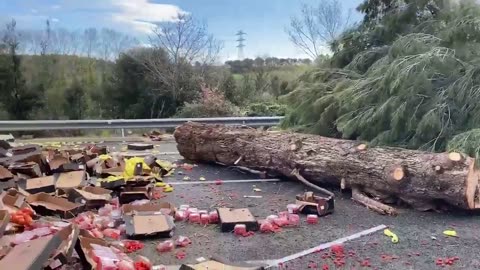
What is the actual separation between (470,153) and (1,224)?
14.7 ft

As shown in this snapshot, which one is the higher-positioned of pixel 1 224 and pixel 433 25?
pixel 433 25

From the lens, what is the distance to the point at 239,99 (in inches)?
675

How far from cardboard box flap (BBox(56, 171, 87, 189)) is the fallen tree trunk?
2345 mm

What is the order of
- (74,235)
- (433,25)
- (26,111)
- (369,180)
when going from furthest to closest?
(26,111), (433,25), (369,180), (74,235)

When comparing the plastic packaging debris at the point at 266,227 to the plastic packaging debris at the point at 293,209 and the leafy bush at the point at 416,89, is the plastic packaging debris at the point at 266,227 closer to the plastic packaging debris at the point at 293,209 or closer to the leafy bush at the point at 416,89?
the plastic packaging debris at the point at 293,209

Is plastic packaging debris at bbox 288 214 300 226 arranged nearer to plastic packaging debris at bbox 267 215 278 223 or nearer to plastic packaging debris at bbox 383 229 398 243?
plastic packaging debris at bbox 267 215 278 223

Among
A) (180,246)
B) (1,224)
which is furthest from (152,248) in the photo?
(1,224)

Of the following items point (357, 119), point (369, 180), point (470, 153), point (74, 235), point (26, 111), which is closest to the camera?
point (74, 235)

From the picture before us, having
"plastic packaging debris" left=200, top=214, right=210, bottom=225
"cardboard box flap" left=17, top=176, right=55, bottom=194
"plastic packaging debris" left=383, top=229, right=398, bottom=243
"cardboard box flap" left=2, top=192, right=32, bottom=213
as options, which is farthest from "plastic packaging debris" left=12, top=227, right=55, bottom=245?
"plastic packaging debris" left=383, top=229, right=398, bottom=243

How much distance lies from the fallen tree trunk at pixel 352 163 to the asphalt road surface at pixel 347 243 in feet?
0.81

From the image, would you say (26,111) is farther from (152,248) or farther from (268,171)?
(152,248)

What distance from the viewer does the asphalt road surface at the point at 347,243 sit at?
3.71 metres

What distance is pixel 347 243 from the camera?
13.4 feet

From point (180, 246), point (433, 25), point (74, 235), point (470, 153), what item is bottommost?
point (180, 246)
